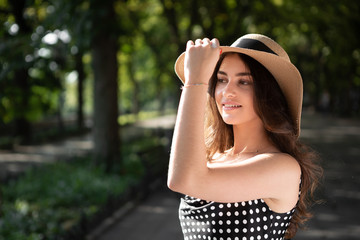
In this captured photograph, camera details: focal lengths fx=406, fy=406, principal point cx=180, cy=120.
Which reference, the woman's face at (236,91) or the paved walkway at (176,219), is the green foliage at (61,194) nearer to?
the paved walkway at (176,219)

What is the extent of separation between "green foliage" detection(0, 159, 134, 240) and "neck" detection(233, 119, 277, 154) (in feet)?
12.7

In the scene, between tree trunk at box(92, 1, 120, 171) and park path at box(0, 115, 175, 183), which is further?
park path at box(0, 115, 175, 183)

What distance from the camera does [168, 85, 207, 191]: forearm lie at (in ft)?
5.04

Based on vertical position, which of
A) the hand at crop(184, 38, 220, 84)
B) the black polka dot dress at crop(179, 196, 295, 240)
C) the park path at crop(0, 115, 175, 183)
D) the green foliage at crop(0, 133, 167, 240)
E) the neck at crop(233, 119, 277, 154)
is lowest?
the park path at crop(0, 115, 175, 183)

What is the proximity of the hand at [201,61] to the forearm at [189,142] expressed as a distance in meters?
0.04

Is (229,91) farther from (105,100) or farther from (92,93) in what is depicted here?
(92,93)

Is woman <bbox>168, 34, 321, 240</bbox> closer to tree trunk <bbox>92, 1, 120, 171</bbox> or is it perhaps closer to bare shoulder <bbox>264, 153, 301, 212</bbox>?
bare shoulder <bbox>264, 153, 301, 212</bbox>

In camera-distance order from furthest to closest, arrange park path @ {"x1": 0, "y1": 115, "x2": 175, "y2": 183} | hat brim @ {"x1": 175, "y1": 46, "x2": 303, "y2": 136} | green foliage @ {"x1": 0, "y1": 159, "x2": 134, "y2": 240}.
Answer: park path @ {"x1": 0, "y1": 115, "x2": 175, "y2": 183}, green foliage @ {"x1": 0, "y1": 159, "x2": 134, "y2": 240}, hat brim @ {"x1": 175, "y1": 46, "x2": 303, "y2": 136}

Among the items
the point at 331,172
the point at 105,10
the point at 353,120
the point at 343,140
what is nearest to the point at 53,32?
the point at 105,10

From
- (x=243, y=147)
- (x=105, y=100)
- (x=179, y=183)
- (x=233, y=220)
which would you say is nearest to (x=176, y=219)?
(x=105, y=100)

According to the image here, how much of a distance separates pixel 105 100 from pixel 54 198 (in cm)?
326

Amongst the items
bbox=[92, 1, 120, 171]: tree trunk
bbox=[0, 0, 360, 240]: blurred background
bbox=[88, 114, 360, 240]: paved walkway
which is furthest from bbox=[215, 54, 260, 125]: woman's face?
bbox=[92, 1, 120, 171]: tree trunk

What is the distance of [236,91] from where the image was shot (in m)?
1.83

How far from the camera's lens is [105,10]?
7.35 metres
